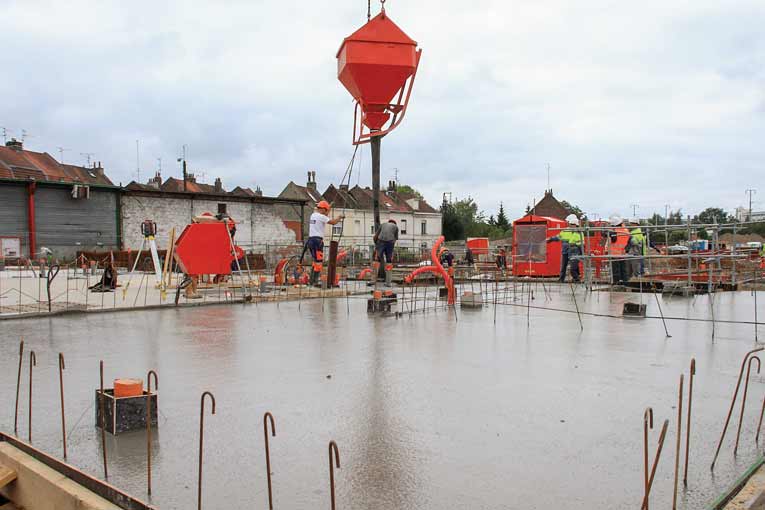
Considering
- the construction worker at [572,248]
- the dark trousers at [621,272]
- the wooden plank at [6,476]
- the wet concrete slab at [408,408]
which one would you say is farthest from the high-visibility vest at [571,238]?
the wooden plank at [6,476]

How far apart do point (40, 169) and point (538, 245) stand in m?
41.3

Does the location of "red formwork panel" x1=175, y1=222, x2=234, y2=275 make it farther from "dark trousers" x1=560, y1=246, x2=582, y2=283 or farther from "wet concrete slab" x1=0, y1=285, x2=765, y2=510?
"dark trousers" x1=560, y1=246, x2=582, y2=283

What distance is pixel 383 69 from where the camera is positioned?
47.4ft

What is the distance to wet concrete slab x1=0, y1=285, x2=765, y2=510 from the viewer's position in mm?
3191

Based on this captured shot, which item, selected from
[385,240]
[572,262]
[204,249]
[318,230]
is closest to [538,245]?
[572,262]

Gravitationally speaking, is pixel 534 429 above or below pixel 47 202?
below

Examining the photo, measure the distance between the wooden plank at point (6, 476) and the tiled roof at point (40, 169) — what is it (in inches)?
1515

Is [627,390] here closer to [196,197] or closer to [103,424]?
[103,424]

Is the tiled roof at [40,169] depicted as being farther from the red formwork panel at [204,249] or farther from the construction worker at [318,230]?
the red formwork panel at [204,249]

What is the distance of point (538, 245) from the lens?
21062 mm

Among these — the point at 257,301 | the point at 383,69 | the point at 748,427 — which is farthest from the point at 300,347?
the point at 383,69

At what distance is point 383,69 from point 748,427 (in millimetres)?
12020

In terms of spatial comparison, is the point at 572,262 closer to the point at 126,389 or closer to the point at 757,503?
the point at 757,503

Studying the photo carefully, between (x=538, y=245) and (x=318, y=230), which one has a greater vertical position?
(x=318, y=230)
